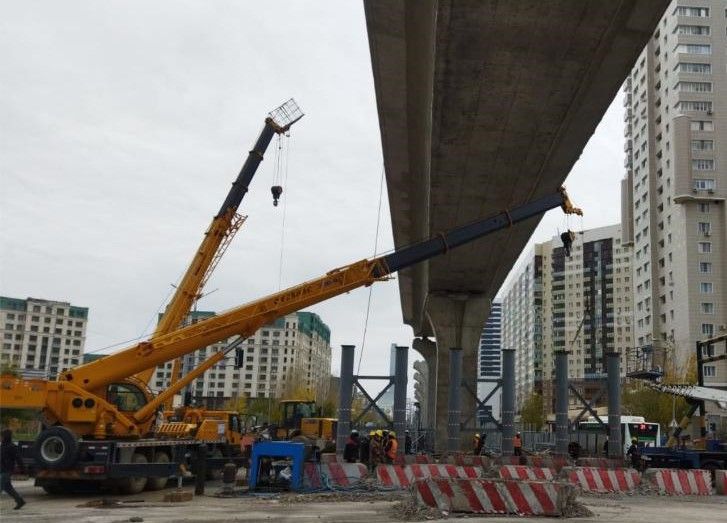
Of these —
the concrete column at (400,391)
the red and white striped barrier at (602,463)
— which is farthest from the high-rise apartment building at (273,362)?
the red and white striped barrier at (602,463)

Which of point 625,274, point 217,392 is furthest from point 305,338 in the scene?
point 625,274

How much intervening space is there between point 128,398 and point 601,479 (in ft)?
42.1

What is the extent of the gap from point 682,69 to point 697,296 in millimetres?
28691

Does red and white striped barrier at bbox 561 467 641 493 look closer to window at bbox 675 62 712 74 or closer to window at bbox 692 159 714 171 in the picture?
window at bbox 692 159 714 171

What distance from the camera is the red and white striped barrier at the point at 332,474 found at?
17812 millimetres

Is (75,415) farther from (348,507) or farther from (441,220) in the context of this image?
(441,220)

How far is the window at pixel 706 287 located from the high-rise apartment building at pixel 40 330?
141667 millimetres

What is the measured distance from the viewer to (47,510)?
13.8 metres

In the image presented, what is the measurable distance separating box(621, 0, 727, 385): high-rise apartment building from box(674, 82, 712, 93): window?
11 centimetres

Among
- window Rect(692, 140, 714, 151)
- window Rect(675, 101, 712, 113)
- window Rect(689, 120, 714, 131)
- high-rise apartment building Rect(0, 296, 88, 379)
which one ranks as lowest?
high-rise apartment building Rect(0, 296, 88, 379)

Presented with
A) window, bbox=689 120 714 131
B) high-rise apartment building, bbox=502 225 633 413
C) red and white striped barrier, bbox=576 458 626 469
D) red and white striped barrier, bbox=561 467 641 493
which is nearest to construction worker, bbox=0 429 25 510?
red and white striped barrier, bbox=561 467 641 493

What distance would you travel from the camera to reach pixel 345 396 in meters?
24.2

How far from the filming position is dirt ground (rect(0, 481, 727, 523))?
12617mm

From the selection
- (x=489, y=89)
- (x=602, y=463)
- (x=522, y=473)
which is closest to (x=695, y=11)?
(x=602, y=463)
